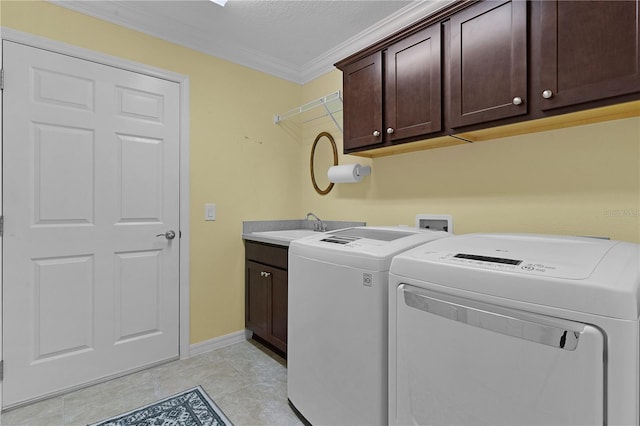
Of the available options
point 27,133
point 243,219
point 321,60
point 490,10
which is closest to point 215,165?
point 243,219

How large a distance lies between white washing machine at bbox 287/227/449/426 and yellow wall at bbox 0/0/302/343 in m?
1.07

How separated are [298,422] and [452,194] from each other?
1.55 m

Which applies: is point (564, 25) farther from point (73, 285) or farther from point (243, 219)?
point (73, 285)

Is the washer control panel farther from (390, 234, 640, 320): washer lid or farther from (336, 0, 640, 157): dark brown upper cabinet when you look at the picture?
(336, 0, 640, 157): dark brown upper cabinet

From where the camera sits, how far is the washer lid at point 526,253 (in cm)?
86

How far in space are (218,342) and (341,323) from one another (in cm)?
157

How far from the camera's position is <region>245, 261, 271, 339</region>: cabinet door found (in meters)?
2.39

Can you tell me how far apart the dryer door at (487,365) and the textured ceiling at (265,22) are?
189 centimetres

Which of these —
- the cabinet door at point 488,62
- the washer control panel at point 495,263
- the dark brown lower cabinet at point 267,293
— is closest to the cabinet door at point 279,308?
the dark brown lower cabinet at point 267,293

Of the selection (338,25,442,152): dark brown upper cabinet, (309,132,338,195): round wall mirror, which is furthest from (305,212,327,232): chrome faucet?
(338,25,442,152): dark brown upper cabinet

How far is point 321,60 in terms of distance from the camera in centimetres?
278

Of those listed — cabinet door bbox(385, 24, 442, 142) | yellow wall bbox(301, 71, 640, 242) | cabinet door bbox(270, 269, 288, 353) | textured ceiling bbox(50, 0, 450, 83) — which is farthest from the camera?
cabinet door bbox(270, 269, 288, 353)

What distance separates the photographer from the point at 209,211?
8.21ft

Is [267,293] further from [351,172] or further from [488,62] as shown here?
[488,62]
